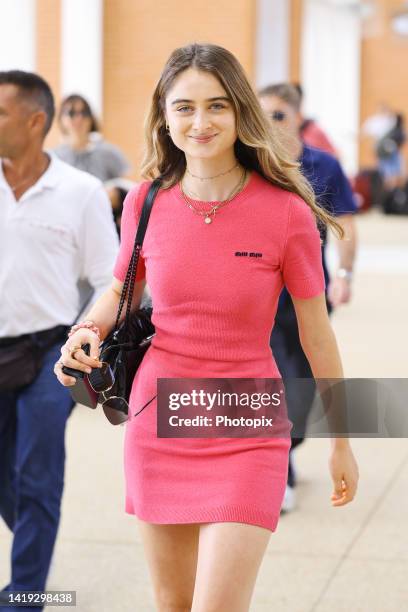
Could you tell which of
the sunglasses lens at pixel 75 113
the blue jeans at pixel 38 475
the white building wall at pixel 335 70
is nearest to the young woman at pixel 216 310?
the blue jeans at pixel 38 475

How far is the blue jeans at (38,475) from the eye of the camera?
168 inches

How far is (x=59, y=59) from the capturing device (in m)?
17.6

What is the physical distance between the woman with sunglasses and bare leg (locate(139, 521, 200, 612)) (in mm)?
5422

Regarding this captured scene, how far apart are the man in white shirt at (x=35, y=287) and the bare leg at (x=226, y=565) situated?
143 cm

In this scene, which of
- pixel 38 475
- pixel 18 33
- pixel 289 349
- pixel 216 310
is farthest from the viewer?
pixel 18 33

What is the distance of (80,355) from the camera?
3092 mm

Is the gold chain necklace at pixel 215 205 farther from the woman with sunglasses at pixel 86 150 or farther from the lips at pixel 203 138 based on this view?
the woman with sunglasses at pixel 86 150

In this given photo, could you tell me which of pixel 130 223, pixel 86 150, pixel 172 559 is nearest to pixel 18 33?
pixel 86 150

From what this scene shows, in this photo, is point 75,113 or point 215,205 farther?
point 75,113

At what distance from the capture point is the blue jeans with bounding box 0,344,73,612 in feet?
14.0

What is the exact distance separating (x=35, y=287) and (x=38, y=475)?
67 cm

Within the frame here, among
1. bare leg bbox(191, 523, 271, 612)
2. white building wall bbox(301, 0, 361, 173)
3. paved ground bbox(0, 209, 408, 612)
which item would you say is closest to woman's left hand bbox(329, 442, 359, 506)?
bare leg bbox(191, 523, 271, 612)

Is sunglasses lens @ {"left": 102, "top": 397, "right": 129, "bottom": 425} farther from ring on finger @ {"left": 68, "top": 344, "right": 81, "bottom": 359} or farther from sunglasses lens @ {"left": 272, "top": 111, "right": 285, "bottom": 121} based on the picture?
sunglasses lens @ {"left": 272, "top": 111, "right": 285, "bottom": 121}

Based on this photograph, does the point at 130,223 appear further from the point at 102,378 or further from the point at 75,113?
the point at 75,113
